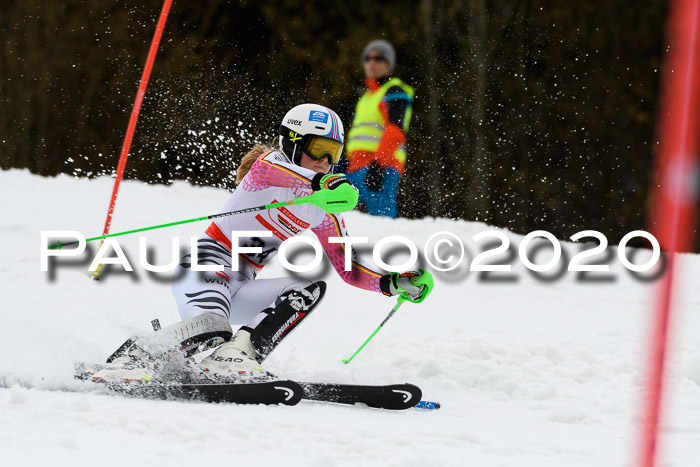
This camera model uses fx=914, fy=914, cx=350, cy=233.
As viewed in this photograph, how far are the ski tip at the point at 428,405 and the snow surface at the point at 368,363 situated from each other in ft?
0.19

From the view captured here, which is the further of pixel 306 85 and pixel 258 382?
pixel 306 85

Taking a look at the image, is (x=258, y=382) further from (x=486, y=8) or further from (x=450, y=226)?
(x=486, y=8)

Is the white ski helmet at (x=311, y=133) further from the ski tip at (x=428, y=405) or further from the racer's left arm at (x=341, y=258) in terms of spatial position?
the ski tip at (x=428, y=405)

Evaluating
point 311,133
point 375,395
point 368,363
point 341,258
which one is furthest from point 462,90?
point 375,395

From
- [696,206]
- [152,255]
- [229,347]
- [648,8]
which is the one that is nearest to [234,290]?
[229,347]

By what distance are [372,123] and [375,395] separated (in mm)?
4135

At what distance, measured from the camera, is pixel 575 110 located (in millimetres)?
15461

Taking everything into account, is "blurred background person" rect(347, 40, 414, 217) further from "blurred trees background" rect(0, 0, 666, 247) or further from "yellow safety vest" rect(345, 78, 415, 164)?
"blurred trees background" rect(0, 0, 666, 247)

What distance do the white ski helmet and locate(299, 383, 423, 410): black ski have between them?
3.42 feet

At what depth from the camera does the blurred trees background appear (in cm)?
1528

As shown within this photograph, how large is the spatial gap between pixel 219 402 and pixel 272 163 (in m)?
1.06

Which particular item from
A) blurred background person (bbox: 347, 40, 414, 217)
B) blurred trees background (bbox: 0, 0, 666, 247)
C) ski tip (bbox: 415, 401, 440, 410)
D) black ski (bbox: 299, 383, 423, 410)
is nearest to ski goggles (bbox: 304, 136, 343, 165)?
black ski (bbox: 299, 383, 423, 410)

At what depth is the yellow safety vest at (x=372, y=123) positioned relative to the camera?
7520mm

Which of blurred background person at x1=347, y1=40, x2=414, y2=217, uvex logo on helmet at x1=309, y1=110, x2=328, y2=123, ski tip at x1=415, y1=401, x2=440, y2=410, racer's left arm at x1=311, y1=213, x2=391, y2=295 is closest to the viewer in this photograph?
ski tip at x1=415, y1=401, x2=440, y2=410
